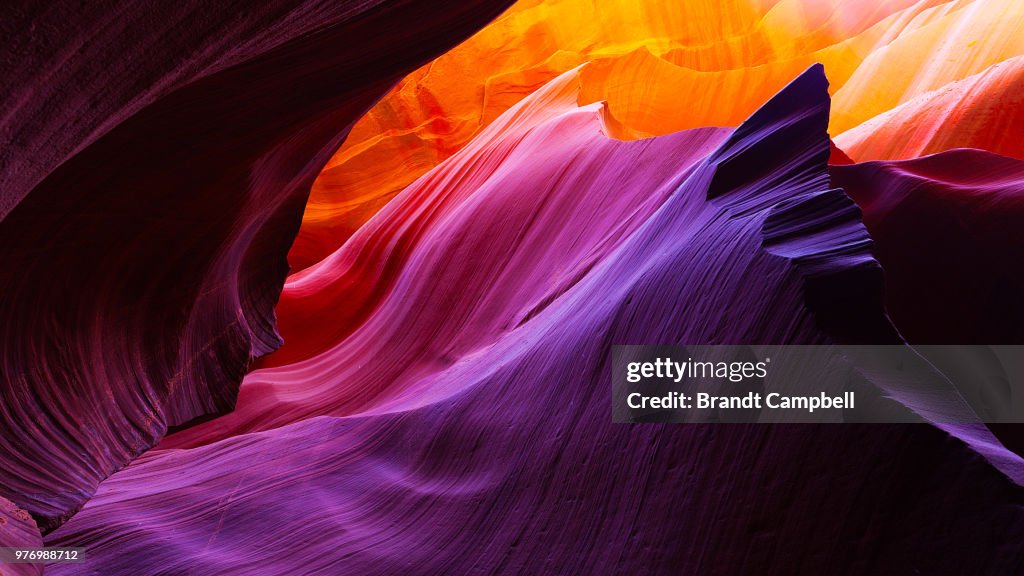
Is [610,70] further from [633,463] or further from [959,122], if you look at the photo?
[633,463]

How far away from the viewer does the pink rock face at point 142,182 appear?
110 centimetres

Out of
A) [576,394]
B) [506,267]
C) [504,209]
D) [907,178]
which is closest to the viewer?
[576,394]

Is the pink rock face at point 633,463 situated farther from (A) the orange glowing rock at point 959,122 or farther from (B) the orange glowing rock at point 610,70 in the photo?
(B) the orange glowing rock at point 610,70

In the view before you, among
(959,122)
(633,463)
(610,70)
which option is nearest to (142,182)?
(633,463)

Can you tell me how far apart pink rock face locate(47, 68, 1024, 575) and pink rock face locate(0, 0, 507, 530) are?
0.85 feet

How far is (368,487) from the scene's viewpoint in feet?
6.64

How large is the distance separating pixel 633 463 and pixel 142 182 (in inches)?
58.6

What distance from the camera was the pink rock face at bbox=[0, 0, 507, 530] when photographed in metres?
1.10

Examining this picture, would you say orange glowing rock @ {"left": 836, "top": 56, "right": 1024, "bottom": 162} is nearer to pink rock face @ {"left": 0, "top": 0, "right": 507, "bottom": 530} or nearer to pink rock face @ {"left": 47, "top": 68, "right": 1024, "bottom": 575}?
pink rock face @ {"left": 47, "top": 68, "right": 1024, "bottom": 575}

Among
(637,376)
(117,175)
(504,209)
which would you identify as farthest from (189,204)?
(504,209)

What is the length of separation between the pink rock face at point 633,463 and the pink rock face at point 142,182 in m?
0.26

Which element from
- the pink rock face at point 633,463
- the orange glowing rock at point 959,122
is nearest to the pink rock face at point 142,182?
the pink rock face at point 633,463

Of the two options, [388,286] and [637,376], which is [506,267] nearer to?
[388,286]

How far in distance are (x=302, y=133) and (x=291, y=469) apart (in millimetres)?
1139
